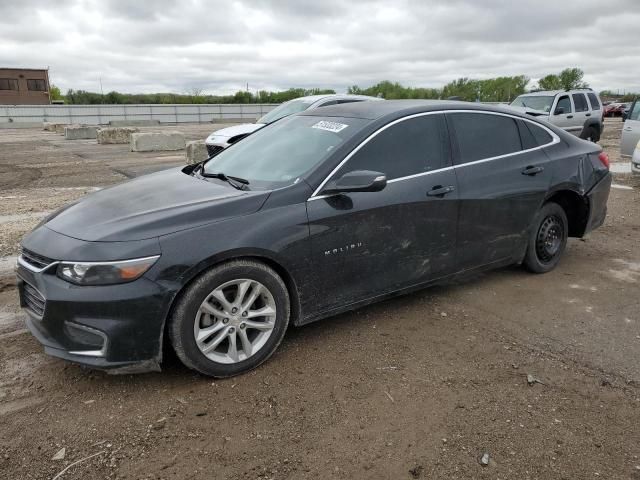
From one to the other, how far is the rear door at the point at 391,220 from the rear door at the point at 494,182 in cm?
16

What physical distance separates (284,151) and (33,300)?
78.8 inches

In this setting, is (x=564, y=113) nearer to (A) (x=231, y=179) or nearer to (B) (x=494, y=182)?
(B) (x=494, y=182)

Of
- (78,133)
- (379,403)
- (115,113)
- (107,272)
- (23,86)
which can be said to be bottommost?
(379,403)

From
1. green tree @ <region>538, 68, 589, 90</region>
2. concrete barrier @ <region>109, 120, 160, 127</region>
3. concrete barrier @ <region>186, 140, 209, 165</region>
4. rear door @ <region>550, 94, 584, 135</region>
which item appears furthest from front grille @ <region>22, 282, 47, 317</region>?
green tree @ <region>538, 68, 589, 90</region>

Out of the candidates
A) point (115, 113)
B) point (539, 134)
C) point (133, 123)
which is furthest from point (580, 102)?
point (115, 113)

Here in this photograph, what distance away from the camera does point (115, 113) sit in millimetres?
38719

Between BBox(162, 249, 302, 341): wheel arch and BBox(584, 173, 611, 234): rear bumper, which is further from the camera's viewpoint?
BBox(584, 173, 611, 234): rear bumper

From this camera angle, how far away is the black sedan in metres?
3.00

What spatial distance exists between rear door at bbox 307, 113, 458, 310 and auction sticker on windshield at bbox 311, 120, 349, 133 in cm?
29

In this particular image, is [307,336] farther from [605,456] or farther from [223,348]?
[605,456]

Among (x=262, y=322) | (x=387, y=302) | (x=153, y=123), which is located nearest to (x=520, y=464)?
(x=262, y=322)

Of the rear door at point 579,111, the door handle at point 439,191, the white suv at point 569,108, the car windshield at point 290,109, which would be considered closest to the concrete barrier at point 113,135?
the car windshield at point 290,109

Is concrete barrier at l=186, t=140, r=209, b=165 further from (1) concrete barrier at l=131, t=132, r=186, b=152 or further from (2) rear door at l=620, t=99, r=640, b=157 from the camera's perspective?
(2) rear door at l=620, t=99, r=640, b=157

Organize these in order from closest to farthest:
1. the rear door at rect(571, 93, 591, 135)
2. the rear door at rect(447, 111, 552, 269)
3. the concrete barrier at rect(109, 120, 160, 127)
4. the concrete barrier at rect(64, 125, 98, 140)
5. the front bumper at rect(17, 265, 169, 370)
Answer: the front bumper at rect(17, 265, 169, 370)
the rear door at rect(447, 111, 552, 269)
the rear door at rect(571, 93, 591, 135)
the concrete barrier at rect(64, 125, 98, 140)
the concrete barrier at rect(109, 120, 160, 127)
